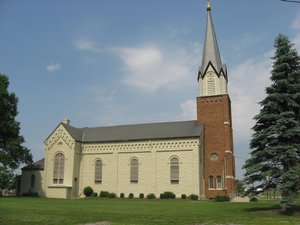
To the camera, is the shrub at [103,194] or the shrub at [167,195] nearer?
the shrub at [167,195]

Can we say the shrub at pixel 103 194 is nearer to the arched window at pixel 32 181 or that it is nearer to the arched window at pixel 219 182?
the arched window at pixel 32 181

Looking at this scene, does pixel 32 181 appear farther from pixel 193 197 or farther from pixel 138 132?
pixel 193 197

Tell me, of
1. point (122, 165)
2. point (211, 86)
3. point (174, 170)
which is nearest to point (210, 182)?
point (174, 170)

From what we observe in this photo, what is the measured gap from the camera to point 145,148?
153 feet

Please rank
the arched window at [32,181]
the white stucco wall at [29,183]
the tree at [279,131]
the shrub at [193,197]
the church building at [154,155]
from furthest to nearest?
the arched window at [32,181]
the white stucco wall at [29,183]
the church building at [154,155]
the shrub at [193,197]
the tree at [279,131]

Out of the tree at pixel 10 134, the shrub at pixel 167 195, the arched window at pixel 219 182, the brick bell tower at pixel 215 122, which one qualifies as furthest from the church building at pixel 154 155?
the tree at pixel 10 134

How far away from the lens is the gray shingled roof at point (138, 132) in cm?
4562

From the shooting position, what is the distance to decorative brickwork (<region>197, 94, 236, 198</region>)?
43281 mm

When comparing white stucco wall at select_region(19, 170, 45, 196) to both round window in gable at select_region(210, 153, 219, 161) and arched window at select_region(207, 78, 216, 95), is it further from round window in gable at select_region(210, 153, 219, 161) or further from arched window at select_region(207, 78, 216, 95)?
arched window at select_region(207, 78, 216, 95)

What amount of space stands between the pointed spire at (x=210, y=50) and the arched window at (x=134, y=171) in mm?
15228

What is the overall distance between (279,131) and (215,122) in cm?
2344

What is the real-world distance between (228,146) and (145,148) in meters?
10.9

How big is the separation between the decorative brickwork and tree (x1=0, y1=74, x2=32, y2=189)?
76.4 feet

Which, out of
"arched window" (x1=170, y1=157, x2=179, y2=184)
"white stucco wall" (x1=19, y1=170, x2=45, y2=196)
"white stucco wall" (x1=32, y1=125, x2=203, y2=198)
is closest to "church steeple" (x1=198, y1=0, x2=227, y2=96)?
"white stucco wall" (x1=32, y1=125, x2=203, y2=198)
